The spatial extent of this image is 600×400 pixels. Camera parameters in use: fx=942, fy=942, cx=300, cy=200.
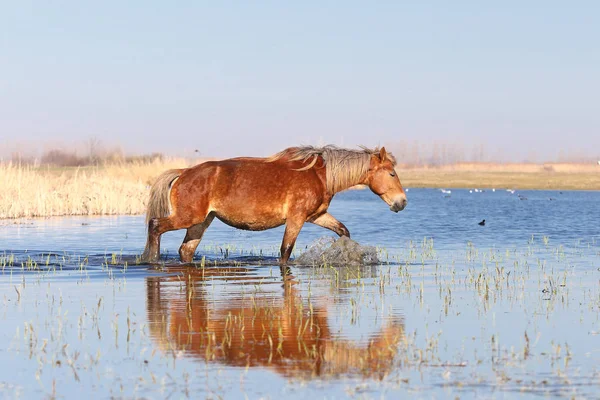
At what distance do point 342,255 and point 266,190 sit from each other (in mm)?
1567

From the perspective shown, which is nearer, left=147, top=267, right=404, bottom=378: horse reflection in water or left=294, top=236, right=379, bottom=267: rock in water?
left=147, top=267, right=404, bottom=378: horse reflection in water

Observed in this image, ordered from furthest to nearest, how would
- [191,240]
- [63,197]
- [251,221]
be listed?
[63,197] < [191,240] < [251,221]

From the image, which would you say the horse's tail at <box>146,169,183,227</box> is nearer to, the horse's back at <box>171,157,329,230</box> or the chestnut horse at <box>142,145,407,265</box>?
the chestnut horse at <box>142,145,407,265</box>

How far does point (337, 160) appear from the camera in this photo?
13.6 meters

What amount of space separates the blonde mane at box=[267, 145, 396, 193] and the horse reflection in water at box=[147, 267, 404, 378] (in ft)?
11.4

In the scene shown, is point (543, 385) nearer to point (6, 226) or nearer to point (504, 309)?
point (504, 309)

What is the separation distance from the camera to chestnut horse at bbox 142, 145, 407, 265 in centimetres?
1323

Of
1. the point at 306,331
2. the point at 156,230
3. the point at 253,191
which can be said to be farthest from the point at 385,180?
the point at 306,331

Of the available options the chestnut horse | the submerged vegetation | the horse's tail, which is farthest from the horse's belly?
the submerged vegetation

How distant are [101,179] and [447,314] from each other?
27.2 meters

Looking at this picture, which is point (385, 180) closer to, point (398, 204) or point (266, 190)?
point (398, 204)

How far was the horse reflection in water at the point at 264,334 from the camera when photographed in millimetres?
6176

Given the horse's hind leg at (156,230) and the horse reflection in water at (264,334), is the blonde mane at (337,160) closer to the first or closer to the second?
the horse's hind leg at (156,230)

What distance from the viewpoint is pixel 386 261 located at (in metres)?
14.2
